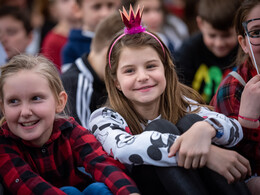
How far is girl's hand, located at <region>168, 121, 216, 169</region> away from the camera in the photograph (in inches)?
64.9

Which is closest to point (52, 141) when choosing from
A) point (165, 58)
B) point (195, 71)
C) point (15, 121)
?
point (15, 121)

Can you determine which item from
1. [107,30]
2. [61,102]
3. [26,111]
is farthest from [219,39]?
[26,111]

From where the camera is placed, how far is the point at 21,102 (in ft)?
5.98

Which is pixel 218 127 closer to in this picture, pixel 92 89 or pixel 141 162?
pixel 141 162

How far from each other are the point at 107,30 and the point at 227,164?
1382 mm

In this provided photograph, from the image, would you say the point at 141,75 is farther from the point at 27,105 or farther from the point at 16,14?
the point at 16,14

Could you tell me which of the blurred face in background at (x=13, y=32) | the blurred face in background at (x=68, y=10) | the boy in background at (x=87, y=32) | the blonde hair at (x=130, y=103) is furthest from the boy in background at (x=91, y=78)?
the blurred face in background at (x=68, y=10)

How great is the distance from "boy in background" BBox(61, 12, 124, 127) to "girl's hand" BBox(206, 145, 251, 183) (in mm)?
1131

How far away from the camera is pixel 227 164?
1688 mm

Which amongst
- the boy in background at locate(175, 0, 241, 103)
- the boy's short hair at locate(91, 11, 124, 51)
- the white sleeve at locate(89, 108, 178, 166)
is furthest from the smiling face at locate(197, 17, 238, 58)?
the white sleeve at locate(89, 108, 178, 166)

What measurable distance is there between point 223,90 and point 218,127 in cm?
42

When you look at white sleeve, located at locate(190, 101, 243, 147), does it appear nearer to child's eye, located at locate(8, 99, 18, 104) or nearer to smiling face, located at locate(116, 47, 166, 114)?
smiling face, located at locate(116, 47, 166, 114)

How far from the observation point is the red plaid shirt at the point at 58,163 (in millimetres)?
1712

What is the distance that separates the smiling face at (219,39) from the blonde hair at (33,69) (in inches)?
56.9
